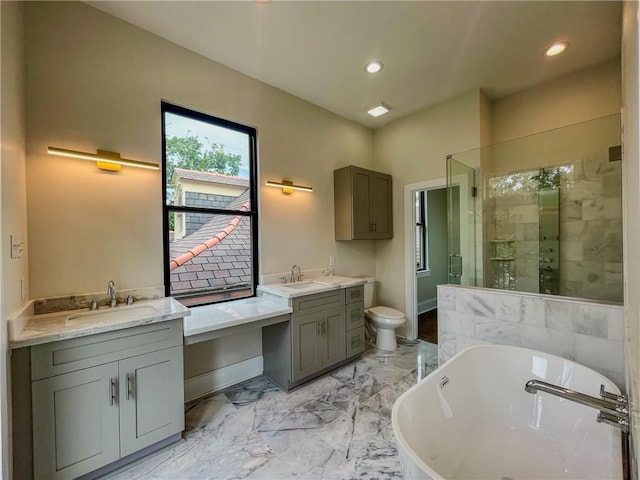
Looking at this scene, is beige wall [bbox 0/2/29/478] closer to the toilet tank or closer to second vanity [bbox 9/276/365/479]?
second vanity [bbox 9/276/365/479]

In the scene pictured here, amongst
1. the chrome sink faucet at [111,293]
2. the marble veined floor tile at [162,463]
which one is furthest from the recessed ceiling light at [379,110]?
the marble veined floor tile at [162,463]

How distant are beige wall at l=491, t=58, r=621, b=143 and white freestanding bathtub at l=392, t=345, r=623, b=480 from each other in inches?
102

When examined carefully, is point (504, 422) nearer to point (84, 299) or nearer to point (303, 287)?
point (303, 287)

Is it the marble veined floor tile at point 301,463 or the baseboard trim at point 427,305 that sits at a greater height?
the baseboard trim at point 427,305

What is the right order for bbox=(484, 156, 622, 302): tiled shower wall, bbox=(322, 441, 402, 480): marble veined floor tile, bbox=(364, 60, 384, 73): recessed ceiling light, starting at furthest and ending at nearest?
bbox=(364, 60, 384, 73): recessed ceiling light < bbox=(484, 156, 622, 302): tiled shower wall < bbox=(322, 441, 402, 480): marble veined floor tile

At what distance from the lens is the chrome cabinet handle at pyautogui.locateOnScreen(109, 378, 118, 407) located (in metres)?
1.58

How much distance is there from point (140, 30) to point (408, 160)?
3.16 m

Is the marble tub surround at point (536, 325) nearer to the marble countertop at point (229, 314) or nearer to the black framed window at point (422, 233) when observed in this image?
the marble countertop at point (229, 314)

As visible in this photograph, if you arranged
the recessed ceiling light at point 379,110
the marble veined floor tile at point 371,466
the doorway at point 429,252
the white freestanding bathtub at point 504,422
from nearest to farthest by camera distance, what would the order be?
the white freestanding bathtub at point 504,422, the marble veined floor tile at point 371,466, the recessed ceiling light at point 379,110, the doorway at point 429,252

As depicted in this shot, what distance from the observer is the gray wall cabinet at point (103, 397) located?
1.42 m

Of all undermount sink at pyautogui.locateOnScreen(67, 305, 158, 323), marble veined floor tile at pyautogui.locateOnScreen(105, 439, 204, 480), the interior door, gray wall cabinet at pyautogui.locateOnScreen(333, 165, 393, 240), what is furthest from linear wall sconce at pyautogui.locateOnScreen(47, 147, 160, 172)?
the interior door

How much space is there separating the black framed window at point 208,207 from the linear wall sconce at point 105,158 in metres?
0.30

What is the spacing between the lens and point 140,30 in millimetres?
2195

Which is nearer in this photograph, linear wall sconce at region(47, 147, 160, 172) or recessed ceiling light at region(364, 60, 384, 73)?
linear wall sconce at region(47, 147, 160, 172)
